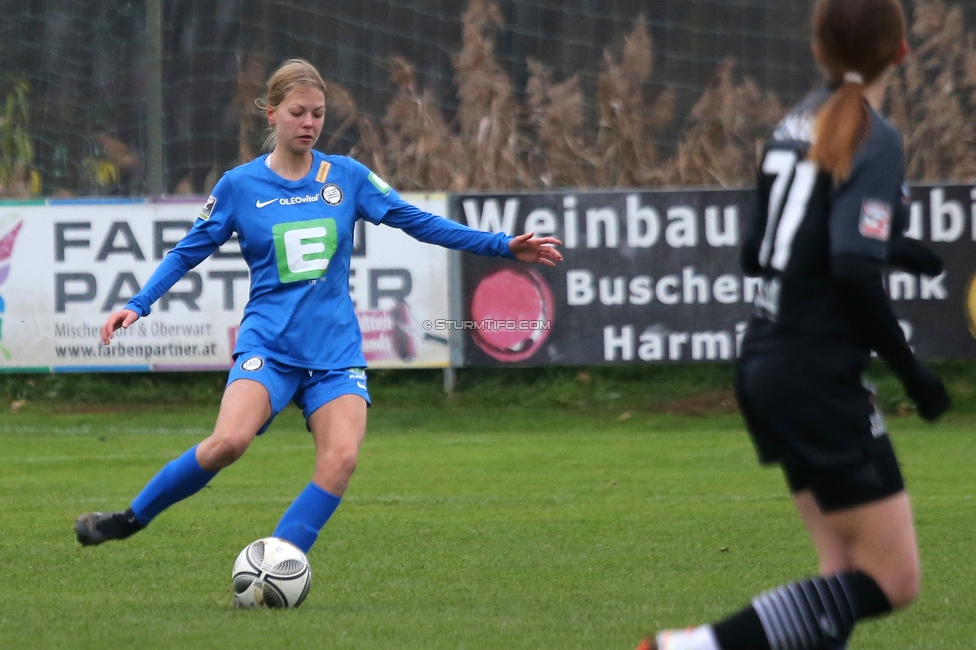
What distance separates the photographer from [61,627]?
5039mm

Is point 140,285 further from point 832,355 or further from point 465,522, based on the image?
point 832,355

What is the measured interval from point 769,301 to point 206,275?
985 cm

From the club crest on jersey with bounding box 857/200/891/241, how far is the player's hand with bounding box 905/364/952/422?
34 centimetres

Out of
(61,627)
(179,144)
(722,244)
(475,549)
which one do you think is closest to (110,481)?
(475,549)

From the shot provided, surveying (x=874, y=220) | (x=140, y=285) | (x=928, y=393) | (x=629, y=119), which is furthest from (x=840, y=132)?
(x=629, y=119)

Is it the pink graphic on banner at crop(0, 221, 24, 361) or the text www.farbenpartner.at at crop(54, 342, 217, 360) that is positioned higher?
the pink graphic on banner at crop(0, 221, 24, 361)

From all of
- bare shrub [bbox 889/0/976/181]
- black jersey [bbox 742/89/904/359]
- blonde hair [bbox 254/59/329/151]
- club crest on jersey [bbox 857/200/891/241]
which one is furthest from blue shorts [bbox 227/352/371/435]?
bare shrub [bbox 889/0/976/181]

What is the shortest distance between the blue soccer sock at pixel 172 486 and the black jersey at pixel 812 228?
261 centimetres

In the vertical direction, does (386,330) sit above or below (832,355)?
below

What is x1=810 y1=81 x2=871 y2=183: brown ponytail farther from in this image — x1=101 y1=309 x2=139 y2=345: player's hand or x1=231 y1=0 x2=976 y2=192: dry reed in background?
x1=231 y1=0 x2=976 y2=192: dry reed in background

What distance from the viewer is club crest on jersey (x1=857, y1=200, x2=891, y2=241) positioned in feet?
10.4

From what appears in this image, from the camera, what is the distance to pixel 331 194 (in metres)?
5.75

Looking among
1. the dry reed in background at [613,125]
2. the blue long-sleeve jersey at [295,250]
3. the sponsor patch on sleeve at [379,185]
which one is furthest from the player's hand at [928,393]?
the dry reed in background at [613,125]

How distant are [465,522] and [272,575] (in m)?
2.41
